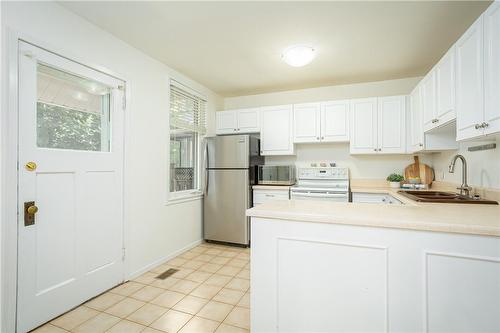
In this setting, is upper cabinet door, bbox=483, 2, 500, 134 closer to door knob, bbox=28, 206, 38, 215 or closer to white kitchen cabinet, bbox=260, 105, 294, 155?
white kitchen cabinet, bbox=260, 105, 294, 155

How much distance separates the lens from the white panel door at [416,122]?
9.01 feet

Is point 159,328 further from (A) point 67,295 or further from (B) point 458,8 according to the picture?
(B) point 458,8

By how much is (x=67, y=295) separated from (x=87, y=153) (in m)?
1.18

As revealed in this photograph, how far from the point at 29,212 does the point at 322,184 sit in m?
3.32

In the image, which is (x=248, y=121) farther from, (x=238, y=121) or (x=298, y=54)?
(x=298, y=54)

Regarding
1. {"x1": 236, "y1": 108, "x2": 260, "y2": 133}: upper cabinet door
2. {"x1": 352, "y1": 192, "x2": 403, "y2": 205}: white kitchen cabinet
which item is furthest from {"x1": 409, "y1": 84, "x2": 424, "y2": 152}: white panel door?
{"x1": 236, "y1": 108, "x2": 260, "y2": 133}: upper cabinet door

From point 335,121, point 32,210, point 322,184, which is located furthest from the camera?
point 322,184

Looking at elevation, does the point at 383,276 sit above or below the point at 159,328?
above

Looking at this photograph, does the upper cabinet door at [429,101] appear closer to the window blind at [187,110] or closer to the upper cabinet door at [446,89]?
the upper cabinet door at [446,89]

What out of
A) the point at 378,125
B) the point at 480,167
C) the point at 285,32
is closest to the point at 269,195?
the point at 378,125

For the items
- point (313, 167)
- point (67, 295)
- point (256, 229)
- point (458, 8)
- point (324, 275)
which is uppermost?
point (458, 8)

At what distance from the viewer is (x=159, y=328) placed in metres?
1.79

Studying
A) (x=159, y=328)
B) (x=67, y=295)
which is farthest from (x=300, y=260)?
(x=67, y=295)

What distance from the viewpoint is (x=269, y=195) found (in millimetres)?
3643
